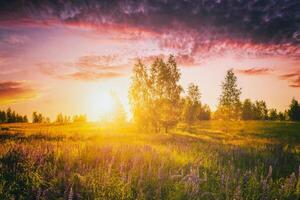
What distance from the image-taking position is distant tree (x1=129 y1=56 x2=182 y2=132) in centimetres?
3838

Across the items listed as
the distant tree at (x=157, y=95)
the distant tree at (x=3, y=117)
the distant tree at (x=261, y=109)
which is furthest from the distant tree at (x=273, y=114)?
the distant tree at (x=3, y=117)

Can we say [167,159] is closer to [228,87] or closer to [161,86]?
[161,86]

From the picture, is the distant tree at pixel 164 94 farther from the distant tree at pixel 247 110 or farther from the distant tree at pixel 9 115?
the distant tree at pixel 9 115

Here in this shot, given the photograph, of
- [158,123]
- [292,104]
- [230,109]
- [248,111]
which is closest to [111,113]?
[230,109]

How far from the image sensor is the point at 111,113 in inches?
3297

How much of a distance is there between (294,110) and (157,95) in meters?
75.8

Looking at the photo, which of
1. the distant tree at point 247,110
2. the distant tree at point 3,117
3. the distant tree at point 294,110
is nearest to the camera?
the distant tree at point 294,110

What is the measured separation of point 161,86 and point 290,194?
3359cm

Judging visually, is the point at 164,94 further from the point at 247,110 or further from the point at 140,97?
→ the point at 247,110

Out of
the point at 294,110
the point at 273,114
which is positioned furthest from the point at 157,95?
the point at 273,114

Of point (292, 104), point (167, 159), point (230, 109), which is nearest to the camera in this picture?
point (167, 159)

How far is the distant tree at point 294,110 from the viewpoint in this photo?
94.4m

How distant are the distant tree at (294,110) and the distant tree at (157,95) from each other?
7292 cm

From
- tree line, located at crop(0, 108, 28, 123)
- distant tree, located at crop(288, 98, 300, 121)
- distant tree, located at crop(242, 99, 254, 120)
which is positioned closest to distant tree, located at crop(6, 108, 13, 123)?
tree line, located at crop(0, 108, 28, 123)
